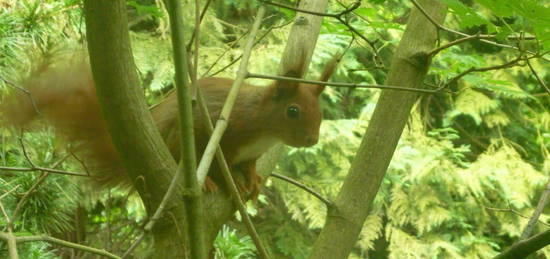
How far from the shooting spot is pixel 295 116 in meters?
2.22

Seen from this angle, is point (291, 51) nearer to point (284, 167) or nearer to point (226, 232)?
point (226, 232)

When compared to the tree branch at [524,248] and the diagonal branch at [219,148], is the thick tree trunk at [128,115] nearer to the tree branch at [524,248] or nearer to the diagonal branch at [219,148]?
the diagonal branch at [219,148]

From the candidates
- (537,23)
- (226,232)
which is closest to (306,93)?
(226,232)

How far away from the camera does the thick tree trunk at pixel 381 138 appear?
5.61ft

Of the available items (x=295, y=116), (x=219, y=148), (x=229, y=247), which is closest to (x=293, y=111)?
(x=295, y=116)

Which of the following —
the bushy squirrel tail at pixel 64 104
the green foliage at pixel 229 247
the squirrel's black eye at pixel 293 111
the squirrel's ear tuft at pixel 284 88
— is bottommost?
the green foliage at pixel 229 247

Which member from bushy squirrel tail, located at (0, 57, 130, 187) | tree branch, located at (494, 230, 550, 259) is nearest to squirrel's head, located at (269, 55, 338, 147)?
bushy squirrel tail, located at (0, 57, 130, 187)

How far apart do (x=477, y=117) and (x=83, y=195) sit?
437cm

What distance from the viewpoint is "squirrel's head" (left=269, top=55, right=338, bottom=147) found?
2.20 meters

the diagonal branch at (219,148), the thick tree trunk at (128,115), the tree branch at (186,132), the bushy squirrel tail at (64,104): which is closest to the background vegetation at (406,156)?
the bushy squirrel tail at (64,104)

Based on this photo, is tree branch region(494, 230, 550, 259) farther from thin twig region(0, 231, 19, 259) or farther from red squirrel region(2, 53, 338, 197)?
red squirrel region(2, 53, 338, 197)

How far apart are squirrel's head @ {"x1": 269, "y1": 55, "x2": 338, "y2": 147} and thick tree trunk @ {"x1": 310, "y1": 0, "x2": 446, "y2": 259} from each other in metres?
0.47

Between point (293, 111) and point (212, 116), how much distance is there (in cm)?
30

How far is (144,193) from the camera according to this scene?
128 centimetres
